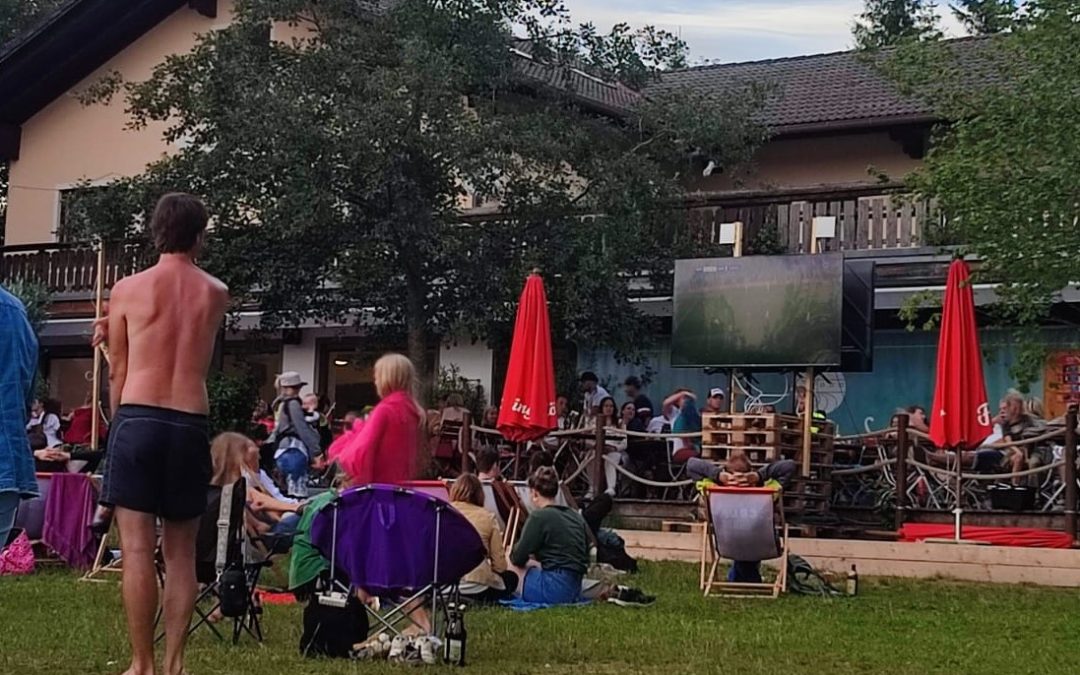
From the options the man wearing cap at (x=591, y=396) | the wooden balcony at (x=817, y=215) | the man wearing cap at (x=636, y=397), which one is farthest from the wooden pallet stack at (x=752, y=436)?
the wooden balcony at (x=817, y=215)

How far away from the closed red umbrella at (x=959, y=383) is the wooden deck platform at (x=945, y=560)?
568mm

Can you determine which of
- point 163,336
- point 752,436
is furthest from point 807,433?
point 163,336

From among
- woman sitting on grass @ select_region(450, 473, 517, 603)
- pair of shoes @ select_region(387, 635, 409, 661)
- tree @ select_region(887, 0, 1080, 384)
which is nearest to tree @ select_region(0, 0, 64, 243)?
tree @ select_region(887, 0, 1080, 384)

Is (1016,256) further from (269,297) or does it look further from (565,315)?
(269,297)

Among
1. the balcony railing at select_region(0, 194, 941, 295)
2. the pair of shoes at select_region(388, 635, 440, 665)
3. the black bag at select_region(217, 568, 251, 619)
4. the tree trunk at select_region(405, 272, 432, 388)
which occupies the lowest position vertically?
the pair of shoes at select_region(388, 635, 440, 665)

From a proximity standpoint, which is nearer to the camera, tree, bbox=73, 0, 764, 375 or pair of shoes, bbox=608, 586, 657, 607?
pair of shoes, bbox=608, 586, 657, 607

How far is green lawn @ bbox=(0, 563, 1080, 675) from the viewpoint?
7.47 metres

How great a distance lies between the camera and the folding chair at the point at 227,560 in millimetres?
7867

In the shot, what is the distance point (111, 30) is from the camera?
87.0 ft

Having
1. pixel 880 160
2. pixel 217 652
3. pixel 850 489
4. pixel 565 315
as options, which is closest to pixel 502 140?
pixel 565 315

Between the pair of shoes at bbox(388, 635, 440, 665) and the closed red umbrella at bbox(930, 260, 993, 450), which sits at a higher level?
the closed red umbrella at bbox(930, 260, 993, 450)

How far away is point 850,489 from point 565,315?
394cm

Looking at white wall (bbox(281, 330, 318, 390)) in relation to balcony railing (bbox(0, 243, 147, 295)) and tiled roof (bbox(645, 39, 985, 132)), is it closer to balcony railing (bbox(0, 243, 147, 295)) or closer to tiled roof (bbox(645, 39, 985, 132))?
balcony railing (bbox(0, 243, 147, 295))

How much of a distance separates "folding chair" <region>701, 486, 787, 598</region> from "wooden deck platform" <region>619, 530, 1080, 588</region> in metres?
1.75
